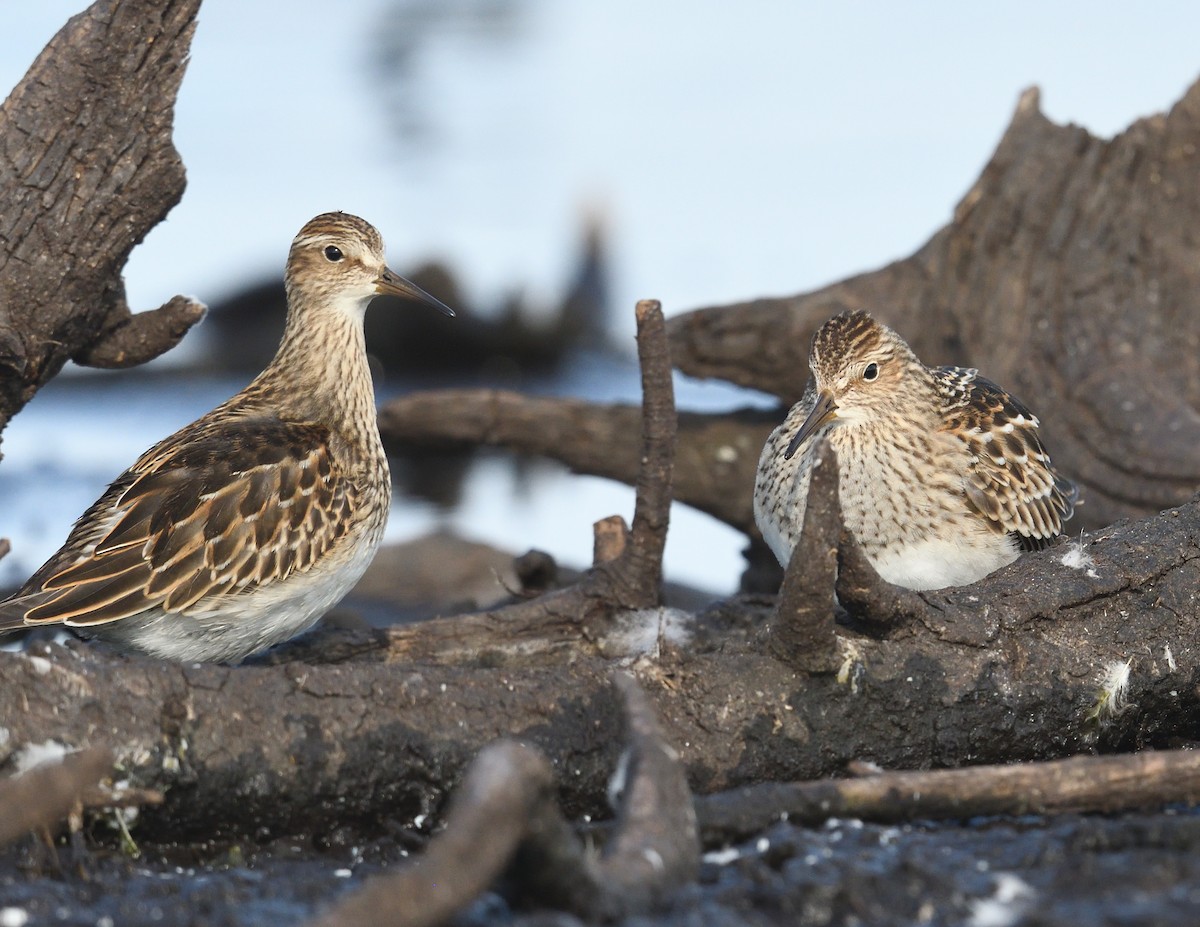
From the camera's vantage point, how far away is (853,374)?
6566mm

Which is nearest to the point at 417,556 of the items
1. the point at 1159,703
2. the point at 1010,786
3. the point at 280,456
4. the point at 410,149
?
the point at 280,456

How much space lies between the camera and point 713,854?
162 inches

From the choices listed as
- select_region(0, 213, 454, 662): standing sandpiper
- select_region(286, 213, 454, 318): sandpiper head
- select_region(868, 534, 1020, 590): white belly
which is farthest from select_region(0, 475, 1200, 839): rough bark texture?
select_region(286, 213, 454, 318): sandpiper head

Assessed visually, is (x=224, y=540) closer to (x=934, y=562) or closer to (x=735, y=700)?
(x=735, y=700)

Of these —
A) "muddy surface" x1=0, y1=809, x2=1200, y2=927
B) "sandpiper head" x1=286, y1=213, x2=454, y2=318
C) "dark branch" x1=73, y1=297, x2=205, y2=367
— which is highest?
"sandpiper head" x1=286, y1=213, x2=454, y2=318

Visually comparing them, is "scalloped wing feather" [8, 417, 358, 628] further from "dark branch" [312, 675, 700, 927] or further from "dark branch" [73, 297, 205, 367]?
"dark branch" [312, 675, 700, 927]

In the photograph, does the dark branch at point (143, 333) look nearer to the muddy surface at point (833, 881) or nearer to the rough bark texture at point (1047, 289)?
the muddy surface at point (833, 881)

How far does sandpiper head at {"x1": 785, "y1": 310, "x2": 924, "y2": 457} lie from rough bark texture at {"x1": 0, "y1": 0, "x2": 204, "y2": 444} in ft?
9.94

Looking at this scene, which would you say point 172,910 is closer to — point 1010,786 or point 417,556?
point 1010,786

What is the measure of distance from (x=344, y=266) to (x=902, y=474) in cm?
284

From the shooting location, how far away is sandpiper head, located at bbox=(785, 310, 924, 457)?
6559 mm

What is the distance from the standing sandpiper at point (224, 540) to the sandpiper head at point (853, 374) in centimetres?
202

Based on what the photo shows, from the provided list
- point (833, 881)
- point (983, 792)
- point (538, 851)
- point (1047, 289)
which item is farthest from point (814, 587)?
point (1047, 289)

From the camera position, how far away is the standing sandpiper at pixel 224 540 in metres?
5.55
